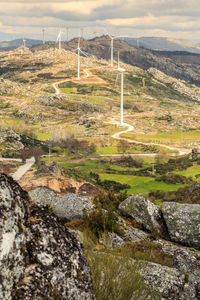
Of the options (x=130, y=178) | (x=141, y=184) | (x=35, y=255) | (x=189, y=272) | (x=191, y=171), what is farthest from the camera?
(x=191, y=171)

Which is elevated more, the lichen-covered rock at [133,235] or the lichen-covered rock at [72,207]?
the lichen-covered rock at [72,207]

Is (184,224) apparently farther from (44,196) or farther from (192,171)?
(192,171)

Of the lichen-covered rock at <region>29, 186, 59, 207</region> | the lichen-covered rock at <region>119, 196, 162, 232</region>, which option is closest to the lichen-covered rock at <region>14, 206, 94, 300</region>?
the lichen-covered rock at <region>119, 196, 162, 232</region>

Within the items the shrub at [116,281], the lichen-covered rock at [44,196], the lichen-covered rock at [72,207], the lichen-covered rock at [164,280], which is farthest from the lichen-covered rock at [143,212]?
the shrub at [116,281]

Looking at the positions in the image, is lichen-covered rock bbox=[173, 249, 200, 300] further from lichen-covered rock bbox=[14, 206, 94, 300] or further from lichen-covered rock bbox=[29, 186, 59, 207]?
lichen-covered rock bbox=[29, 186, 59, 207]

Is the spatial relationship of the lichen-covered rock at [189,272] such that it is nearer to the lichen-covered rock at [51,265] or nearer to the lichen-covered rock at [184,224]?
the lichen-covered rock at [51,265]

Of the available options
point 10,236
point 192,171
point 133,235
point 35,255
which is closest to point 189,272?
point 133,235

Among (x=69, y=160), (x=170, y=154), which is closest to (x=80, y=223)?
(x=69, y=160)
